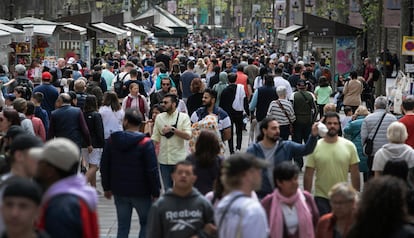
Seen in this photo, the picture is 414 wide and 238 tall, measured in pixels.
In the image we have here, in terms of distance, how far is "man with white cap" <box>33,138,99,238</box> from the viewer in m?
6.95

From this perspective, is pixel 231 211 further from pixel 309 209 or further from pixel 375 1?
pixel 375 1

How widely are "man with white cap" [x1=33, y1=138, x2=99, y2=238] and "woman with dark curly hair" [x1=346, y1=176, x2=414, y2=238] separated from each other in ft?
5.40

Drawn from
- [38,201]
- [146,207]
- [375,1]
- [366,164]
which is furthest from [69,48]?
[38,201]

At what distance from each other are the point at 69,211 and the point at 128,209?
15.2ft

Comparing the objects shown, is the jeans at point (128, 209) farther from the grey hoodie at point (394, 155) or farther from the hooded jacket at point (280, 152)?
the grey hoodie at point (394, 155)

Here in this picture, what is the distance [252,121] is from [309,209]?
12291 millimetres

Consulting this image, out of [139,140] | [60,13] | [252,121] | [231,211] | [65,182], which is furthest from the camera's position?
[60,13]

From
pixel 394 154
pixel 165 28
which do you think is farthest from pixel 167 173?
pixel 165 28

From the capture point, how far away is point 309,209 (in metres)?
9.02

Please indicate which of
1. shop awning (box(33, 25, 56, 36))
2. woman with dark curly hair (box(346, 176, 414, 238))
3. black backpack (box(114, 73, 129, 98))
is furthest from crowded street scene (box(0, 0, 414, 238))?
shop awning (box(33, 25, 56, 36))

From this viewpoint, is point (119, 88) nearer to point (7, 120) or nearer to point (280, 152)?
point (7, 120)

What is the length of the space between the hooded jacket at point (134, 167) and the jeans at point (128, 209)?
0.07 metres

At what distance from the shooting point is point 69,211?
6.95m

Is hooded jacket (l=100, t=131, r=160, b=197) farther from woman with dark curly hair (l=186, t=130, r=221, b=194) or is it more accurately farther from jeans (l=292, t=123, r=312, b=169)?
jeans (l=292, t=123, r=312, b=169)
